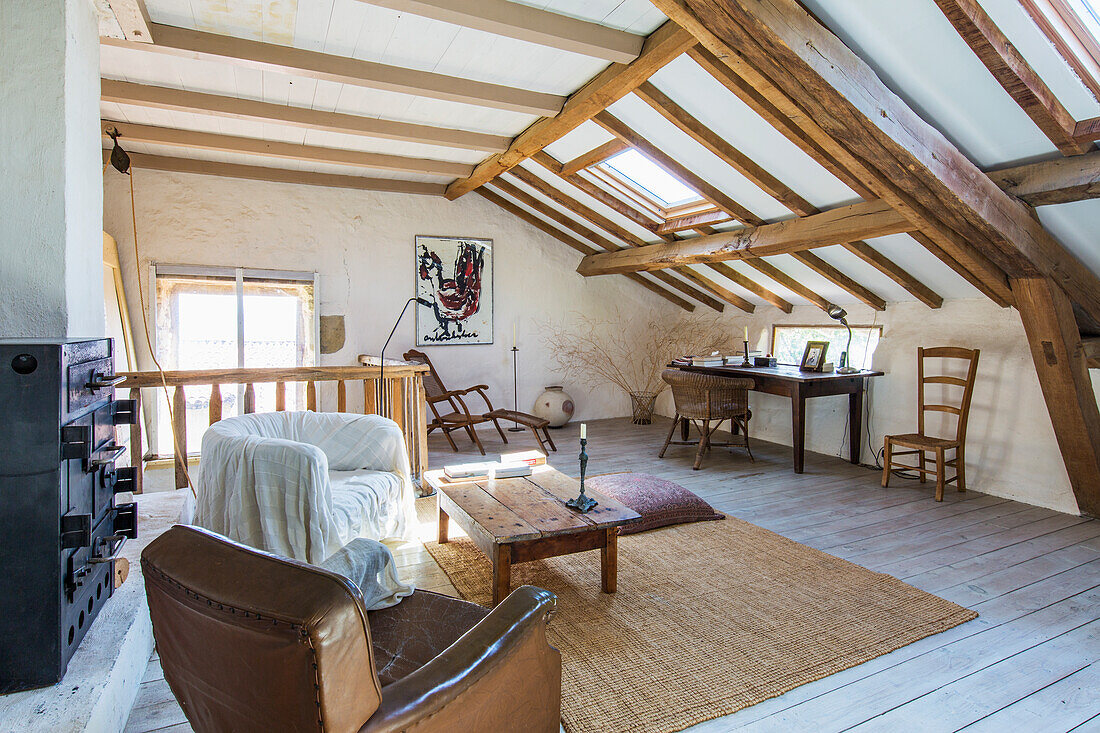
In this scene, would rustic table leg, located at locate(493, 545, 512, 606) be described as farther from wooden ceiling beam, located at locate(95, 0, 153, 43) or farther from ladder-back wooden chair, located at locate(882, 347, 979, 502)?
ladder-back wooden chair, located at locate(882, 347, 979, 502)

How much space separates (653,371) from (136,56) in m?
5.78

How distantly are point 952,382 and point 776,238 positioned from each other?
1626 millimetres

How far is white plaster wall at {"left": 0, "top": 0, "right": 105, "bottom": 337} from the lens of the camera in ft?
5.87

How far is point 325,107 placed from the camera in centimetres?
430

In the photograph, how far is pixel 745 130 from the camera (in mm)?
3748

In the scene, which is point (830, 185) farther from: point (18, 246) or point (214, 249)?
point (214, 249)

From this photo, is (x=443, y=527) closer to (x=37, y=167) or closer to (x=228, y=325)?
(x=37, y=167)

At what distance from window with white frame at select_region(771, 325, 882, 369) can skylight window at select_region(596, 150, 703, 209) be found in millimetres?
1860

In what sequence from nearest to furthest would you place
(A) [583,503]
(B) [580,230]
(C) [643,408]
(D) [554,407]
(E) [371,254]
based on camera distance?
(A) [583,503] → (E) [371,254] → (B) [580,230] → (D) [554,407] → (C) [643,408]

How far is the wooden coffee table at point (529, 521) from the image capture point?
2518mm

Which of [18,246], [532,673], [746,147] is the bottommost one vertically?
[532,673]

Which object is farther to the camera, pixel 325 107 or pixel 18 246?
pixel 325 107

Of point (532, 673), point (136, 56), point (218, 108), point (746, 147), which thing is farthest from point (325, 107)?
point (532, 673)

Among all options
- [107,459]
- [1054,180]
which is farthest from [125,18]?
[1054,180]
